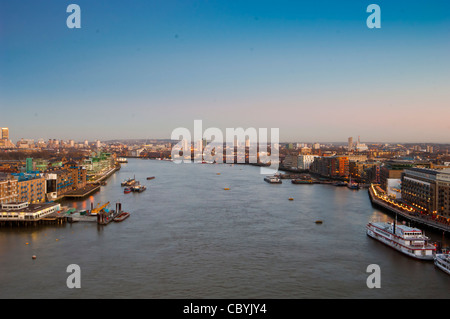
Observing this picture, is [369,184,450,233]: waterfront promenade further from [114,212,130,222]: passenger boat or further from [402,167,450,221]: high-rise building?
[114,212,130,222]: passenger boat

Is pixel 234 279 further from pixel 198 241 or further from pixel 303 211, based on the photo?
pixel 303 211

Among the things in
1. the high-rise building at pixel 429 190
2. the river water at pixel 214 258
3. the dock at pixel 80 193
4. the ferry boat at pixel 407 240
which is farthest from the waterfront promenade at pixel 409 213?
the dock at pixel 80 193

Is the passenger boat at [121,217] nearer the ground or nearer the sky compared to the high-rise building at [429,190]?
nearer the ground

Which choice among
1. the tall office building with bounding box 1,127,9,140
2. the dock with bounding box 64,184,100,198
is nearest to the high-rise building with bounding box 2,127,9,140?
the tall office building with bounding box 1,127,9,140

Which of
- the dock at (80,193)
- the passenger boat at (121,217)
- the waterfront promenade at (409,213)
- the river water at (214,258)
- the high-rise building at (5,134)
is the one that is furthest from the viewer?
the high-rise building at (5,134)

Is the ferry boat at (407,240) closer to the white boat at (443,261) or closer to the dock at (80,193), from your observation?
the white boat at (443,261)

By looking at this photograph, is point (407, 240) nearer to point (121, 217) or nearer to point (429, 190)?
point (429, 190)
